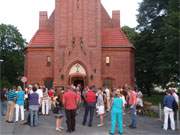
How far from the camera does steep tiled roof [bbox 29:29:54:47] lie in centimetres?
5350

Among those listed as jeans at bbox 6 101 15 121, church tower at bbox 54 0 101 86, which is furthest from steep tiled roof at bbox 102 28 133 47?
jeans at bbox 6 101 15 121

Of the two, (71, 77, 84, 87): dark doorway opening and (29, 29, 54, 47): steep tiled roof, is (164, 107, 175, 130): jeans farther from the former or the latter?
(29, 29, 54, 47): steep tiled roof

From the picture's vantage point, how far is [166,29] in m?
38.0

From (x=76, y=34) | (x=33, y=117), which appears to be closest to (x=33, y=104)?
(x=33, y=117)

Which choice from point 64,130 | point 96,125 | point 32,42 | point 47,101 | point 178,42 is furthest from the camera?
point 32,42

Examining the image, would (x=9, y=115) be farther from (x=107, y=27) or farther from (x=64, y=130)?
(x=107, y=27)

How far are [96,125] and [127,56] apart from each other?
96.4ft

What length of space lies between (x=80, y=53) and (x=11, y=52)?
34.1 m

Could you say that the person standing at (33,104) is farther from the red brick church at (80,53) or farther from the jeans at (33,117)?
the red brick church at (80,53)

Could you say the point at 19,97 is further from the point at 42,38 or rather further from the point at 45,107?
the point at 42,38

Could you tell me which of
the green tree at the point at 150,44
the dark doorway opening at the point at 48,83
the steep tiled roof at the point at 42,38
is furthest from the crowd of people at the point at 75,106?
the steep tiled roof at the point at 42,38

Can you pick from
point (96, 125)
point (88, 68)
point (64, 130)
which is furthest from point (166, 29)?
point (64, 130)

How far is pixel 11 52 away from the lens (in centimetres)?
8212

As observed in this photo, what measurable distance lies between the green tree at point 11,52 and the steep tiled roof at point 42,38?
82.5 ft
